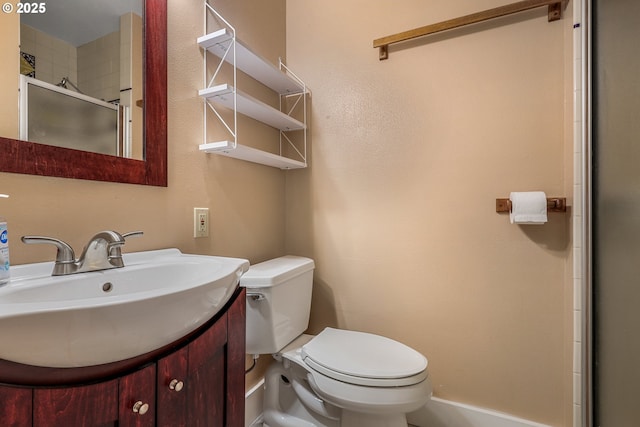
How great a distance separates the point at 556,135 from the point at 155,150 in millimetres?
1483

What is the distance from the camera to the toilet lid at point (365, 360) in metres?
1.02

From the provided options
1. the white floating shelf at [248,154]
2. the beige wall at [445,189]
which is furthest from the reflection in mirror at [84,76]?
the beige wall at [445,189]

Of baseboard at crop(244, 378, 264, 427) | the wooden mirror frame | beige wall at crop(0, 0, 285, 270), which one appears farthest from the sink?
baseboard at crop(244, 378, 264, 427)

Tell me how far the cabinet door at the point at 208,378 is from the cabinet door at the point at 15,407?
0.85 feet

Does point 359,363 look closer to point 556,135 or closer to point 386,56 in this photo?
point 556,135

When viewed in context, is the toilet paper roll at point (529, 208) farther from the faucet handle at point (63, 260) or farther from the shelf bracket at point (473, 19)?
the faucet handle at point (63, 260)

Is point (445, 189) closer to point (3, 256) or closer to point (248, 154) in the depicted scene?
point (248, 154)

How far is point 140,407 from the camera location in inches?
21.9

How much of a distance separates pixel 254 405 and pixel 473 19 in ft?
6.37

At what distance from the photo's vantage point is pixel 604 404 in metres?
1.03

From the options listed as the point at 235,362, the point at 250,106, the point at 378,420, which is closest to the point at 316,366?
the point at 378,420

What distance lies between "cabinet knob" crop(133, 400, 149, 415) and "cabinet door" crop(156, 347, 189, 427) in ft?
0.11

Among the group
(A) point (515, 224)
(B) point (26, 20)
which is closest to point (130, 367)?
(B) point (26, 20)

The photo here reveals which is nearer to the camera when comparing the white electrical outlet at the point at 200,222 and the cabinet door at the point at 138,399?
the cabinet door at the point at 138,399
